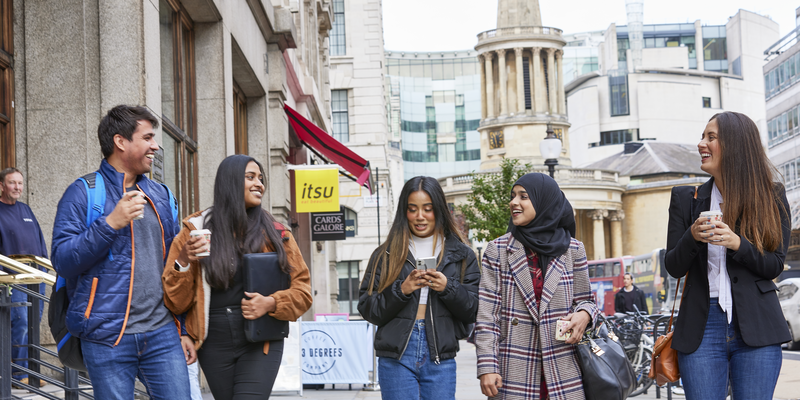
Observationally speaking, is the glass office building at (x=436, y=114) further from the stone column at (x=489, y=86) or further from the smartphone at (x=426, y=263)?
the smartphone at (x=426, y=263)

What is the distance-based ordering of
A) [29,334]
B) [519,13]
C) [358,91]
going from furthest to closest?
[519,13] → [358,91] → [29,334]

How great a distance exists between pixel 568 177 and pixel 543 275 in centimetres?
7639

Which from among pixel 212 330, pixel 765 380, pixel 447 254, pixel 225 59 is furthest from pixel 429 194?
pixel 225 59

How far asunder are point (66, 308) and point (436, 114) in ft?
446

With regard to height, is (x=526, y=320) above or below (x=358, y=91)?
below

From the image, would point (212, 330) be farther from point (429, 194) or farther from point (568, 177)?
point (568, 177)

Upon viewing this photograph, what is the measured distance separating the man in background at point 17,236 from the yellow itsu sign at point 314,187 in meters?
Result: 11.2

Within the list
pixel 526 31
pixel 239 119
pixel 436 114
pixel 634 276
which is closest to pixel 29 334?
pixel 239 119

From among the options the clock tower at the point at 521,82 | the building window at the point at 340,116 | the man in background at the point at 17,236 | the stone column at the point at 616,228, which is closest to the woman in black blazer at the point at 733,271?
the man in background at the point at 17,236

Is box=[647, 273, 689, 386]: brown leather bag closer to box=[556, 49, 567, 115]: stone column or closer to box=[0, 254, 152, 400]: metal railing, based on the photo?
box=[0, 254, 152, 400]: metal railing

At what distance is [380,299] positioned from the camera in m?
5.09

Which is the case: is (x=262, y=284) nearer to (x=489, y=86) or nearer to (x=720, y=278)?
(x=720, y=278)

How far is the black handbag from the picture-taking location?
4625 millimetres

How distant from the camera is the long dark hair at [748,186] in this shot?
14.6 feet
